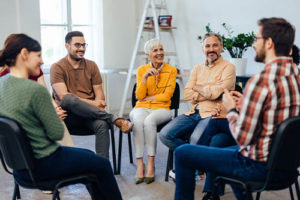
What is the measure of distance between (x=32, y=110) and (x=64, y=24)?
12.0ft

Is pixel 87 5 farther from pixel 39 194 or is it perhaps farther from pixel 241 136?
pixel 241 136

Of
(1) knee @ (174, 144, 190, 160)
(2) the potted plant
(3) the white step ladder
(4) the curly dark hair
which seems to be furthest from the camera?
(3) the white step ladder

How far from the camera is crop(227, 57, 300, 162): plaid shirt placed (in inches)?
61.2

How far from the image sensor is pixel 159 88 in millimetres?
3092

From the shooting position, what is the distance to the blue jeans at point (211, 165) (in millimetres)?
1678

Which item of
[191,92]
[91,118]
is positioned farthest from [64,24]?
[191,92]

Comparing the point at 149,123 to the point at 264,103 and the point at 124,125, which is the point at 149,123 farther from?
the point at 264,103

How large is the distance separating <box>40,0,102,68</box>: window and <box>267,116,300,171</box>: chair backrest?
3.92 m

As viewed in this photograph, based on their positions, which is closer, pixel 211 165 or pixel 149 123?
pixel 211 165

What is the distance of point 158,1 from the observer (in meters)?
5.33

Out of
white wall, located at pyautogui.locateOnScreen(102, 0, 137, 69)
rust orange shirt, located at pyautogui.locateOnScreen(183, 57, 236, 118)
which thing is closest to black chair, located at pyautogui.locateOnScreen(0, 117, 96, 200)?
rust orange shirt, located at pyautogui.locateOnScreen(183, 57, 236, 118)

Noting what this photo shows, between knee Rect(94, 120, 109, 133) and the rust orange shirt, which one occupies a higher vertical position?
the rust orange shirt

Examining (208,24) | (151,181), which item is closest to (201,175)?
(151,181)

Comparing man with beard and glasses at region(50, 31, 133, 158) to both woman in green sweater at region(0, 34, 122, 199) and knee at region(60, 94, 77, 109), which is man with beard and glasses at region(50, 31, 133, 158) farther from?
woman in green sweater at region(0, 34, 122, 199)
